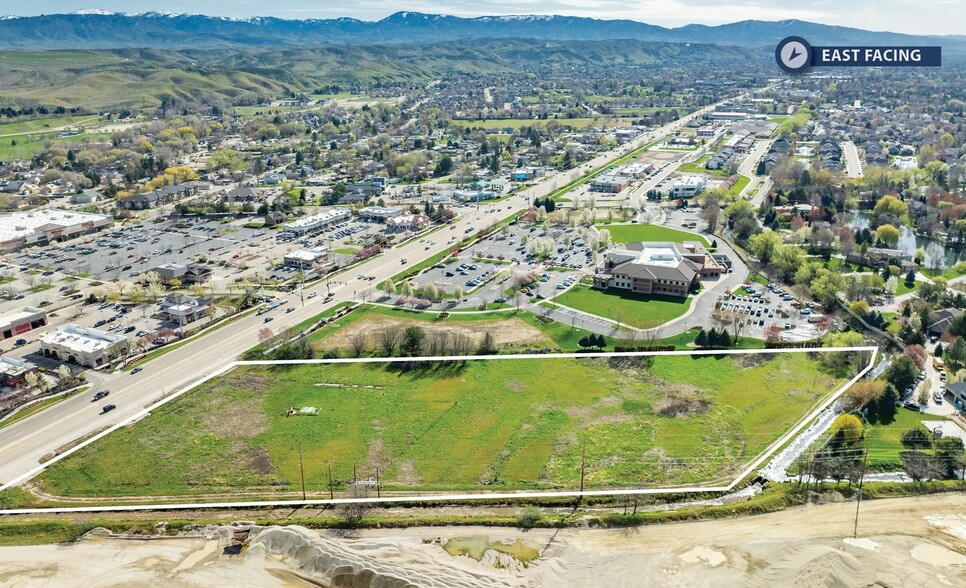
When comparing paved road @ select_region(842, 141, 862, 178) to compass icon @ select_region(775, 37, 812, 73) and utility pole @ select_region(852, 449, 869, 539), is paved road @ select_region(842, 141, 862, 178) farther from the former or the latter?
utility pole @ select_region(852, 449, 869, 539)

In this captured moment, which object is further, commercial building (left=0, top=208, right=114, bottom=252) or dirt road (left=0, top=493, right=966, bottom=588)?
commercial building (left=0, top=208, right=114, bottom=252)

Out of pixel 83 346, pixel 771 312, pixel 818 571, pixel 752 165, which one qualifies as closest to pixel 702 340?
Answer: pixel 771 312

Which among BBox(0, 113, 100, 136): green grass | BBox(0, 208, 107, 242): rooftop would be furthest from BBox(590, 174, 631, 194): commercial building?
BBox(0, 113, 100, 136): green grass

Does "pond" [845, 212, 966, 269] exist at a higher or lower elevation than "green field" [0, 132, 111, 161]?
lower

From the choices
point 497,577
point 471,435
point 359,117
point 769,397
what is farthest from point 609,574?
point 359,117

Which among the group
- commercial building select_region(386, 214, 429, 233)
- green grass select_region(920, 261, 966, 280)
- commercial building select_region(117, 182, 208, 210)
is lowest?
green grass select_region(920, 261, 966, 280)

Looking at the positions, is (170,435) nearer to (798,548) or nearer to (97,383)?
(97,383)
